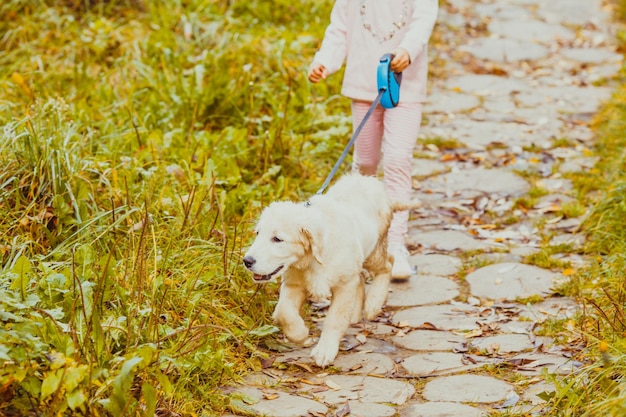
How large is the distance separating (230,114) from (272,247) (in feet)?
9.74

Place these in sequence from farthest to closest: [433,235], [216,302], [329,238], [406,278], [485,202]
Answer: [485,202], [433,235], [406,278], [216,302], [329,238]

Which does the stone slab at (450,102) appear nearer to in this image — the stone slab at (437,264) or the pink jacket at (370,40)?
the stone slab at (437,264)

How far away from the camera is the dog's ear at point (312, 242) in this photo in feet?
11.8

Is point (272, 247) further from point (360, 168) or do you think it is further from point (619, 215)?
point (619, 215)

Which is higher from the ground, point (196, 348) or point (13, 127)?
point (13, 127)

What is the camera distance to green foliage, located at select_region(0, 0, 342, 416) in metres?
3.07

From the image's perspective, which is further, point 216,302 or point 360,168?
point 360,168

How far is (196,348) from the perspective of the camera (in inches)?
132

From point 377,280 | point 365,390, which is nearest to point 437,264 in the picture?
point 377,280

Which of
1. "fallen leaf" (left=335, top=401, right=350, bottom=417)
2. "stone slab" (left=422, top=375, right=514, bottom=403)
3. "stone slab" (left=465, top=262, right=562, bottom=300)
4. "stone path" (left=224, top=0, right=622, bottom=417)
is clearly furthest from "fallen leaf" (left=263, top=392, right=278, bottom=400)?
"stone slab" (left=465, top=262, right=562, bottom=300)

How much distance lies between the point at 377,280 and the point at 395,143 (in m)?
0.86

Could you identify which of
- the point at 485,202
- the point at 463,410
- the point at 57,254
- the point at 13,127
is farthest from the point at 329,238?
the point at 485,202

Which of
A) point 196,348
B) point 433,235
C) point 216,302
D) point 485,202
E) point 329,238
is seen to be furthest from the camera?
point 485,202

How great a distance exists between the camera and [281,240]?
3.56m
